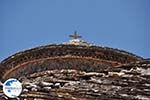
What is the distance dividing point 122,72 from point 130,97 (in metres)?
0.47

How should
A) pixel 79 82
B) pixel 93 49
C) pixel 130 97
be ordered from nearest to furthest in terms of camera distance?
pixel 130 97 → pixel 79 82 → pixel 93 49

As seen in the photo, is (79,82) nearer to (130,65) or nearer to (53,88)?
(53,88)

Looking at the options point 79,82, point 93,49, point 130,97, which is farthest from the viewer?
point 93,49

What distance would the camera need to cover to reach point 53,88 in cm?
448

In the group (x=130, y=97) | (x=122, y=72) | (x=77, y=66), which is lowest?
(x=130, y=97)

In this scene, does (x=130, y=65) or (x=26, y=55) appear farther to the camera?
(x=26, y=55)

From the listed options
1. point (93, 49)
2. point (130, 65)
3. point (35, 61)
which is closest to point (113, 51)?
point (93, 49)

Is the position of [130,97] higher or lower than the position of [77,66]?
lower

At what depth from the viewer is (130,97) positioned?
14.0 feet

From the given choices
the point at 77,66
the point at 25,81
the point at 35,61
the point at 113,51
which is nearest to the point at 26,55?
the point at 35,61

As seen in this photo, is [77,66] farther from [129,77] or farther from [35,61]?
[129,77]

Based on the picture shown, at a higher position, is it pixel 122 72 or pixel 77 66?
pixel 77 66

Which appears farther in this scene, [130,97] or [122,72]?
[122,72]

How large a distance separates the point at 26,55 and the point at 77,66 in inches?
54.9
